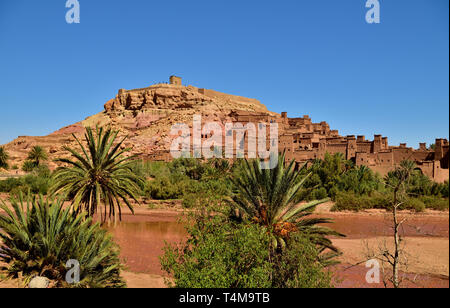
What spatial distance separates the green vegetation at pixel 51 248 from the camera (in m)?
6.15

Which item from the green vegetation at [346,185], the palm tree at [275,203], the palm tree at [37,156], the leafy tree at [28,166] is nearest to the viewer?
the palm tree at [275,203]

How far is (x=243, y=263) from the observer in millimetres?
5203

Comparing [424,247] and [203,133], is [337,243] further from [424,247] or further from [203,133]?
[203,133]

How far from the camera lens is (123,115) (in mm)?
56938

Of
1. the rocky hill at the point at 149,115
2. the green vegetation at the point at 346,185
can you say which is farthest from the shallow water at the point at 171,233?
the rocky hill at the point at 149,115

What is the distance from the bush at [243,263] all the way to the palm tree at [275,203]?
15.7 inches

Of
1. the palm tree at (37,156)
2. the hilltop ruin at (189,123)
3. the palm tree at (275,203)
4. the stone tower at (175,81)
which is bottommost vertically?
the palm tree at (275,203)

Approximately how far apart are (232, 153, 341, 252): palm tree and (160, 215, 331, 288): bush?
400 millimetres

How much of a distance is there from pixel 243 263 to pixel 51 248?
3942 mm

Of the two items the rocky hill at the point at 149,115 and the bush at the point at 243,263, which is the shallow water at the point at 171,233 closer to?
the bush at the point at 243,263

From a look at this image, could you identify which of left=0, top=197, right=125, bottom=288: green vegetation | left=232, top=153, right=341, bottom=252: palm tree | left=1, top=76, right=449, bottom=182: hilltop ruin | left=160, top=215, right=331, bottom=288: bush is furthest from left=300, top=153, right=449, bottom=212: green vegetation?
left=0, top=197, right=125, bottom=288: green vegetation

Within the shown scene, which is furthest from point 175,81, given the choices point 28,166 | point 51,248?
point 51,248

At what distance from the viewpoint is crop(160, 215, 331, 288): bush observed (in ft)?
15.6
